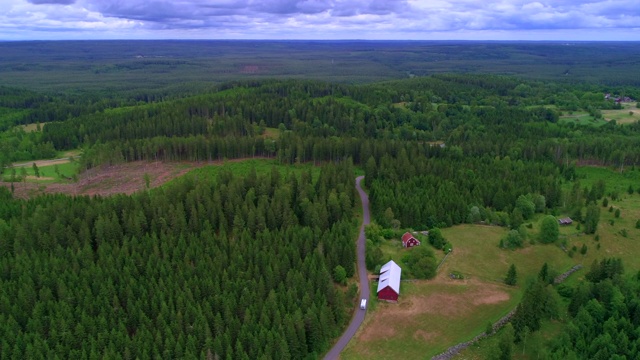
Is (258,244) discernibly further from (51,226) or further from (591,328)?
(591,328)

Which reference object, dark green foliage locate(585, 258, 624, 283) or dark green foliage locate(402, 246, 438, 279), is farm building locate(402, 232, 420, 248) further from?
dark green foliage locate(585, 258, 624, 283)

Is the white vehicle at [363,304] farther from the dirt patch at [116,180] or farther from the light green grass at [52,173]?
the light green grass at [52,173]

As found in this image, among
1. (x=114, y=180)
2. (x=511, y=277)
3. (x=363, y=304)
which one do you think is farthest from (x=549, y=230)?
(x=114, y=180)

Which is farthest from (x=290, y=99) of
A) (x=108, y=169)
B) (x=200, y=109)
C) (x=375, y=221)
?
(x=375, y=221)

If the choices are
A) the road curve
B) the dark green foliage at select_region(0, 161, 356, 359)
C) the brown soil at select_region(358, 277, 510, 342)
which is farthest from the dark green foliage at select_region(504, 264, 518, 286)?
the dark green foliage at select_region(0, 161, 356, 359)

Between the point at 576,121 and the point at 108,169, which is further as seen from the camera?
the point at 576,121

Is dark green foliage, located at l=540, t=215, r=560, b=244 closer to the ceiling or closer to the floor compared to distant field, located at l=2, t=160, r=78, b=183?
closer to the ceiling

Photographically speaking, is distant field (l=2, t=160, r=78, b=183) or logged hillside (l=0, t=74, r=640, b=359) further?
distant field (l=2, t=160, r=78, b=183)
